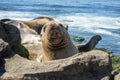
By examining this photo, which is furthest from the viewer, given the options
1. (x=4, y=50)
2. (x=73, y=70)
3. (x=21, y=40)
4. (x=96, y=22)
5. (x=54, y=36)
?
(x=96, y=22)

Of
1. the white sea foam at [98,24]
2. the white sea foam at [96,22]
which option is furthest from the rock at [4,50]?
the white sea foam at [96,22]

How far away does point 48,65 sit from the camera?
17.9 ft

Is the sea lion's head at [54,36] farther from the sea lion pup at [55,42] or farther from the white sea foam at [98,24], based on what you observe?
the white sea foam at [98,24]

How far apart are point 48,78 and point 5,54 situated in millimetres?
808

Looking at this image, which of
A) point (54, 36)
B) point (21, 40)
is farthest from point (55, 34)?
point (21, 40)

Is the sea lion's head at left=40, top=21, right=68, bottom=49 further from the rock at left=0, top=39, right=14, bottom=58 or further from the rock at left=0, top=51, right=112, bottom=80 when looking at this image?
the rock at left=0, top=51, right=112, bottom=80

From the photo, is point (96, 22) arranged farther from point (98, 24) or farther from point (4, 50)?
point (4, 50)

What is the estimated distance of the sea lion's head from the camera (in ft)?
25.5

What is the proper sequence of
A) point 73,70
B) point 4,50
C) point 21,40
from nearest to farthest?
point 73,70 < point 4,50 < point 21,40

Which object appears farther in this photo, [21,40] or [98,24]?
[98,24]

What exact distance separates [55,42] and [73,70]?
254 cm

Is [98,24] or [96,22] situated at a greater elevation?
[98,24]

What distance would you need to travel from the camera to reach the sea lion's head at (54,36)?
7.76 meters

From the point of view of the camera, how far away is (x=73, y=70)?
17.6ft
